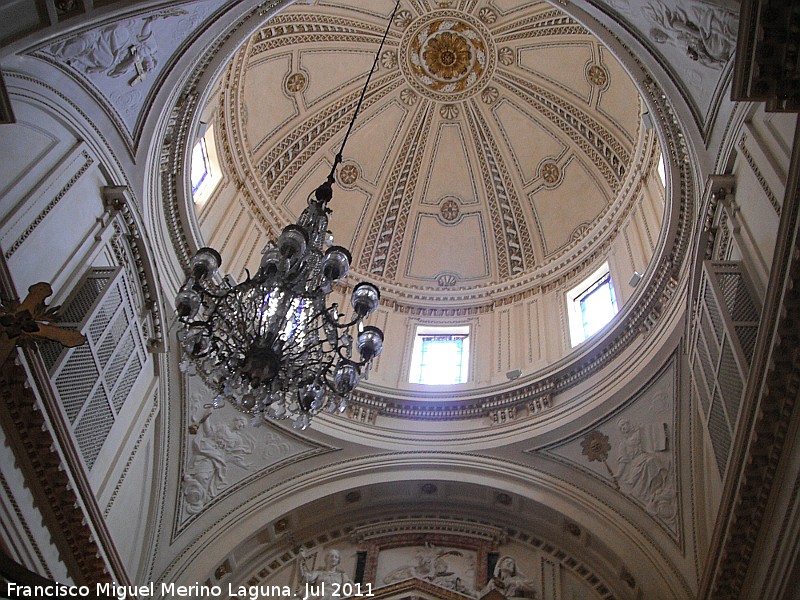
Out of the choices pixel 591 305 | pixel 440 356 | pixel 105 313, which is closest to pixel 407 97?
pixel 440 356

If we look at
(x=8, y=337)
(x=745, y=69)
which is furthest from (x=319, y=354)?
(x=745, y=69)

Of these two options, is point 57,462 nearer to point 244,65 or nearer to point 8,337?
point 8,337

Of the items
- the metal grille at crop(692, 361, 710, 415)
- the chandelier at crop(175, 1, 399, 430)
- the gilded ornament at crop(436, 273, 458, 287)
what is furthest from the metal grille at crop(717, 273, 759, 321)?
the gilded ornament at crop(436, 273, 458, 287)

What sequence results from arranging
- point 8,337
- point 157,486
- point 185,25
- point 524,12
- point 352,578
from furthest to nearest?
1. point 524,12
2. point 352,578
3. point 157,486
4. point 185,25
5. point 8,337

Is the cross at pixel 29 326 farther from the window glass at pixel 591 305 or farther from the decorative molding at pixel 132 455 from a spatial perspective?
the window glass at pixel 591 305

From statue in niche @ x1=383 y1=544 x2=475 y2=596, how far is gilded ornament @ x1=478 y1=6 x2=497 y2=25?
1150 cm

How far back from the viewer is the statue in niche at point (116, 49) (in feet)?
24.5

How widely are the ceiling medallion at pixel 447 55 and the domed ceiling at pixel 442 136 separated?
32 mm

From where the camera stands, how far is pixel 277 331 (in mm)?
7461

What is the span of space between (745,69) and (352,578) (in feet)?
27.9

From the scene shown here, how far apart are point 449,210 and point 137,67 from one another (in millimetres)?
9520

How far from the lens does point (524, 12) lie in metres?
16.3

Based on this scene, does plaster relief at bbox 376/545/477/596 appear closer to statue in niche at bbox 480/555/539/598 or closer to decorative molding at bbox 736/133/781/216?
statue in niche at bbox 480/555/539/598

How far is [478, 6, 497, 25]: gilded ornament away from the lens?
16.6 m
